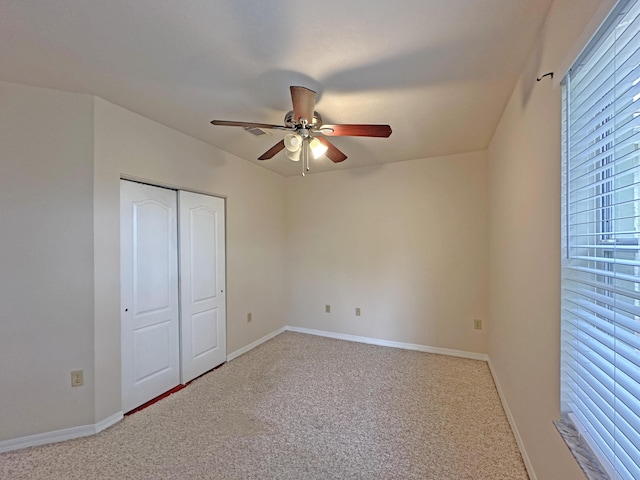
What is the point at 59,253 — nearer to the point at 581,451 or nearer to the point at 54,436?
the point at 54,436

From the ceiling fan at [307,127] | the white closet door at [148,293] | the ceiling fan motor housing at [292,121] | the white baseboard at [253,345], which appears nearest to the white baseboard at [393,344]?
the white baseboard at [253,345]

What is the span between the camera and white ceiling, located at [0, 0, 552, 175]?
4.14 ft

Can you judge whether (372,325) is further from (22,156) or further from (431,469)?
(22,156)

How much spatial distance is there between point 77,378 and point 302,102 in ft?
8.35

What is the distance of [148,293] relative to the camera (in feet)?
7.97

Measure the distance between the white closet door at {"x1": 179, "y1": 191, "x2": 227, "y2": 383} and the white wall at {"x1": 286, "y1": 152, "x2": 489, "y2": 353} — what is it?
1.35m

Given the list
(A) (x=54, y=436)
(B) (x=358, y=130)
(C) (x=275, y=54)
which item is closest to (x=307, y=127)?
(B) (x=358, y=130)

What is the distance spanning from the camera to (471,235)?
3236mm

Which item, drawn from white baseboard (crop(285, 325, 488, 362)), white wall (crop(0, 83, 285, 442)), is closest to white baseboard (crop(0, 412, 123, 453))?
white wall (crop(0, 83, 285, 442))

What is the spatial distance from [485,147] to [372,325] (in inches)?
103

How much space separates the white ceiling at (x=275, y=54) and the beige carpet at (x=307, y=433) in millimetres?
2463

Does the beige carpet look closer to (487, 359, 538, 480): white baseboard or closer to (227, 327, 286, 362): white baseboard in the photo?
(487, 359, 538, 480): white baseboard

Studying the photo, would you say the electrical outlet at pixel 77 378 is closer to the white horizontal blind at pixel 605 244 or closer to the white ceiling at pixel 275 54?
the white ceiling at pixel 275 54

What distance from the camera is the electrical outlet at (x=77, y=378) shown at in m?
1.97
